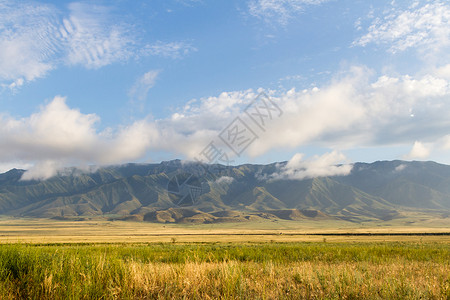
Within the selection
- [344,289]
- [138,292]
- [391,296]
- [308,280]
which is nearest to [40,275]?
[138,292]

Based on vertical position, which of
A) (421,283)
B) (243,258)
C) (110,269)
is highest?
(110,269)

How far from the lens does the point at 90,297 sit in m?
7.70

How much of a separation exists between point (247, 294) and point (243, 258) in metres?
12.3

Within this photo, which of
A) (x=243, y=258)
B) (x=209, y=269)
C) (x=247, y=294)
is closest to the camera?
(x=247, y=294)

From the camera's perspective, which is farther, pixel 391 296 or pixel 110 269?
pixel 110 269

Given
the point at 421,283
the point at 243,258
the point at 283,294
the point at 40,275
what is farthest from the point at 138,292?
the point at 243,258

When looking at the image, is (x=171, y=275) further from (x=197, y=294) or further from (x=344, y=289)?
(x=344, y=289)

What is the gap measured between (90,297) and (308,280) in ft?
20.0

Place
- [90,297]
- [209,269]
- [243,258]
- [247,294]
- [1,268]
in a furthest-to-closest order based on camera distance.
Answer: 1. [243,258]
2. [209,269]
3. [1,268]
4. [247,294]
5. [90,297]

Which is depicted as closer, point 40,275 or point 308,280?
point 40,275

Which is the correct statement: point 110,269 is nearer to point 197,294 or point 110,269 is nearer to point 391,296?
point 197,294

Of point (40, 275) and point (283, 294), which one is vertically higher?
point (40, 275)

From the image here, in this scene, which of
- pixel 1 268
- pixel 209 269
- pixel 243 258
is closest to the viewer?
pixel 1 268

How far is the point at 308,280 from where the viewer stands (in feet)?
30.7
